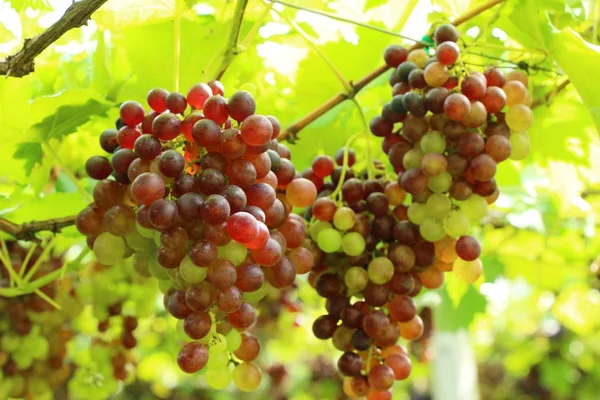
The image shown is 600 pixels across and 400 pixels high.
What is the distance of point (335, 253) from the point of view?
86cm

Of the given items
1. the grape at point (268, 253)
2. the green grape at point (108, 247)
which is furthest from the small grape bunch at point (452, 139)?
the green grape at point (108, 247)

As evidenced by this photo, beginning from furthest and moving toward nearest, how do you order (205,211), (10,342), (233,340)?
(10,342) → (233,340) → (205,211)

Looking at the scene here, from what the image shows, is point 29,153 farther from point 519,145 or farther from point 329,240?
point 519,145

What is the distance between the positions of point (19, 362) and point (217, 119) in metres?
0.71

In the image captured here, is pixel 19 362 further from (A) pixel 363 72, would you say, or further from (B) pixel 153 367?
(B) pixel 153 367

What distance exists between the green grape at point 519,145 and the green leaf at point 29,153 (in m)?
0.60

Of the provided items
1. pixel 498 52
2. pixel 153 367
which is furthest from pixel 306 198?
pixel 153 367

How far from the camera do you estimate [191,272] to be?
2.09ft

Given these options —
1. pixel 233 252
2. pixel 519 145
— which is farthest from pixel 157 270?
pixel 519 145

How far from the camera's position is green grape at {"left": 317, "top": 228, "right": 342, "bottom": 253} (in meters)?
0.81

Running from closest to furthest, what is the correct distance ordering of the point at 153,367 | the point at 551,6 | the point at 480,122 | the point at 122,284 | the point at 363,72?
the point at 480,122 < the point at 551,6 < the point at 363,72 < the point at 122,284 < the point at 153,367

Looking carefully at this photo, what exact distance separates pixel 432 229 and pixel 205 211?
0.30m

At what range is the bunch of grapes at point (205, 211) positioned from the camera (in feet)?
2.07

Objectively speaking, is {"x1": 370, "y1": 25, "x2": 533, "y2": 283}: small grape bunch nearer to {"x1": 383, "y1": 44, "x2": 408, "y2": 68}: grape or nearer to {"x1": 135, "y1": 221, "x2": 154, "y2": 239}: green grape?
{"x1": 383, "y1": 44, "x2": 408, "y2": 68}: grape
